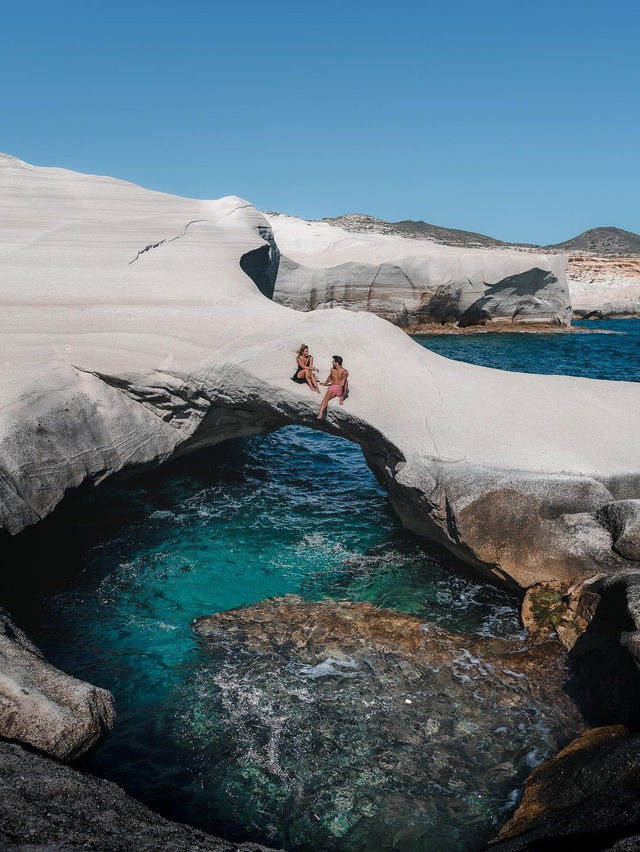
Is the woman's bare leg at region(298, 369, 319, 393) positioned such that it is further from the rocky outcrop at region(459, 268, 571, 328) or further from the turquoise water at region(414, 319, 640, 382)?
the rocky outcrop at region(459, 268, 571, 328)

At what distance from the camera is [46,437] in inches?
393

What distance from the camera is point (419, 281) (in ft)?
124

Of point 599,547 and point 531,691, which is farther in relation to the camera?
point 599,547

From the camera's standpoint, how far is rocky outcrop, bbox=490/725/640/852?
497 centimetres

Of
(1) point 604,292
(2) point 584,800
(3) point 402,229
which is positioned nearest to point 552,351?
(1) point 604,292

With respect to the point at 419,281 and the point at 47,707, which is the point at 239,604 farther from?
the point at 419,281

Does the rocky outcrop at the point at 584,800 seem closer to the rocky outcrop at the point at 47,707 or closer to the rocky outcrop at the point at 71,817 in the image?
the rocky outcrop at the point at 71,817

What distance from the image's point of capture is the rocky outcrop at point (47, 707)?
5.90 meters

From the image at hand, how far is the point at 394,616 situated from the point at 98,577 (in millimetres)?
4543

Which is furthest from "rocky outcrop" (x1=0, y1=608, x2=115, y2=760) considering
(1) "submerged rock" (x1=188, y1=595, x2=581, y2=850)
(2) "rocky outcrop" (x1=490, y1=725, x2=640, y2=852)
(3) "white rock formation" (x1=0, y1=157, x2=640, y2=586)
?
(2) "rocky outcrop" (x1=490, y1=725, x2=640, y2=852)

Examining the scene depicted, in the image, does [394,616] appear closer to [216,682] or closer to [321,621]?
[321,621]

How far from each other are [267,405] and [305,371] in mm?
1028

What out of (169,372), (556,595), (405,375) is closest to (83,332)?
(169,372)

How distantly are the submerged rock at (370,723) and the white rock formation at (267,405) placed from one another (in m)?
1.86
